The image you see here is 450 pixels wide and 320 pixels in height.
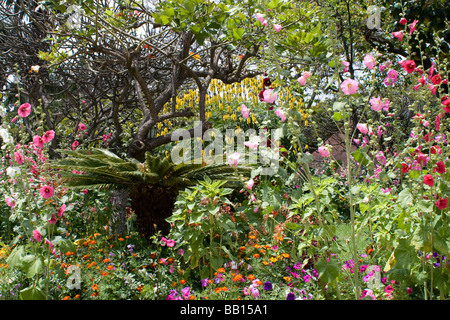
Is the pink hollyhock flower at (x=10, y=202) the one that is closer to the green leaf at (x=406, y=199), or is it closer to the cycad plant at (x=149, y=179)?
the cycad plant at (x=149, y=179)

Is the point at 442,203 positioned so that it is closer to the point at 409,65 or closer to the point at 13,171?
the point at 409,65

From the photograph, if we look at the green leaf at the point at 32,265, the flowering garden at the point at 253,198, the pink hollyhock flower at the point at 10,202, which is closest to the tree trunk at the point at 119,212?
the flowering garden at the point at 253,198

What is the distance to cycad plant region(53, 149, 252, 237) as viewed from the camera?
3584 mm

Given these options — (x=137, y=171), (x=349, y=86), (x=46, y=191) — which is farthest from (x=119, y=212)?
(x=349, y=86)

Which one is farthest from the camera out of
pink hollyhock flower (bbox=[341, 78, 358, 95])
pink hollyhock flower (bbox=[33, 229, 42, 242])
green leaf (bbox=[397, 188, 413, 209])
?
pink hollyhock flower (bbox=[33, 229, 42, 242])

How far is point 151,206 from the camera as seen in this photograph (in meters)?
3.75

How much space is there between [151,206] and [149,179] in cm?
31

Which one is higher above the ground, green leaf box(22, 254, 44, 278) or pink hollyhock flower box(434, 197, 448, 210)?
pink hollyhock flower box(434, 197, 448, 210)

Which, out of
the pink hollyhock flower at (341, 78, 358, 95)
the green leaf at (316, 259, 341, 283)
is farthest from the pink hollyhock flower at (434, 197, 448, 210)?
the pink hollyhock flower at (341, 78, 358, 95)

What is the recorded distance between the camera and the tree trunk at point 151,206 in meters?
3.74

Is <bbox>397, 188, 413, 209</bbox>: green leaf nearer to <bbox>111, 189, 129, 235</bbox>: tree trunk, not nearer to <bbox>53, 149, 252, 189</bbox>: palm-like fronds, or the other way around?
<bbox>53, 149, 252, 189</bbox>: palm-like fronds

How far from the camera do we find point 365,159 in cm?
192
